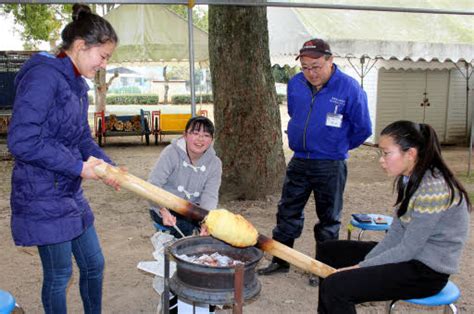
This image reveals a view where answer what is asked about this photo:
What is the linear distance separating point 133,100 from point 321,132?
29.5 meters

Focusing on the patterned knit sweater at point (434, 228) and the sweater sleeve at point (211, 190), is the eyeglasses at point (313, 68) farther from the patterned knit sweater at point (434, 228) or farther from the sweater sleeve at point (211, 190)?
the patterned knit sweater at point (434, 228)

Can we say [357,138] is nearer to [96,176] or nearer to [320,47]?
[320,47]

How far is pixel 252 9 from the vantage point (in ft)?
21.2

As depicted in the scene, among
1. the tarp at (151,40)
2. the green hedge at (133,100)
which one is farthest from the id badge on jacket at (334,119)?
the green hedge at (133,100)

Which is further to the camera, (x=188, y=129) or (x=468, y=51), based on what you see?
(x=468, y=51)

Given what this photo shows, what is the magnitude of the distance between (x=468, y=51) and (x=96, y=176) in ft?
24.5

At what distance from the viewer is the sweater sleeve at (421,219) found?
2506 mm

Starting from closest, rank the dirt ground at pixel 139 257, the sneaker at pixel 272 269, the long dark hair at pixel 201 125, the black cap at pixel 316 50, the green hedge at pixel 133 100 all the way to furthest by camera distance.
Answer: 1. the long dark hair at pixel 201 125
2. the black cap at pixel 316 50
3. the dirt ground at pixel 139 257
4. the sneaker at pixel 272 269
5. the green hedge at pixel 133 100

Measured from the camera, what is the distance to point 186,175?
3498mm

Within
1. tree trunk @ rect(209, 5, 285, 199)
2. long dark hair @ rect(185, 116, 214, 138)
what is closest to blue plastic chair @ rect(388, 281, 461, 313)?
long dark hair @ rect(185, 116, 214, 138)

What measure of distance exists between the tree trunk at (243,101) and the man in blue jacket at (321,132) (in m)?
2.56

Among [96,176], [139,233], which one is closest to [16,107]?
[96,176]

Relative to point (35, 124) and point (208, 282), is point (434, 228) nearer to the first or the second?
point (208, 282)

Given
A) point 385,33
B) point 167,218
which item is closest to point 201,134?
point 167,218
